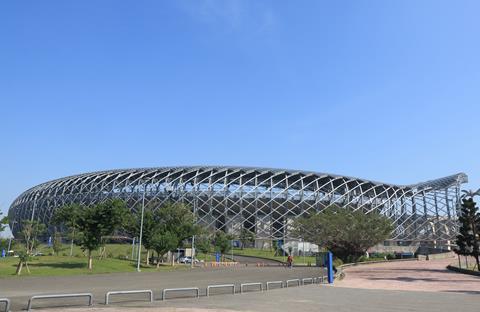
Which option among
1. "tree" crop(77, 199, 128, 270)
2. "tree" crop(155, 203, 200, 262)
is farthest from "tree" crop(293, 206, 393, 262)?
"tree" crop(77, 199, 128, 270)

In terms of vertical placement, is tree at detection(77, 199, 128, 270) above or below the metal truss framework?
below

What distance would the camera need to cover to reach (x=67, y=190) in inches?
4058

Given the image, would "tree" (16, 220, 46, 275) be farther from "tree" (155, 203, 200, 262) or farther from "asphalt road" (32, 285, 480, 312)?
"asphalt road" (32, 285, 480, 312)

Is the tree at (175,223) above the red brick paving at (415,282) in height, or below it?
above

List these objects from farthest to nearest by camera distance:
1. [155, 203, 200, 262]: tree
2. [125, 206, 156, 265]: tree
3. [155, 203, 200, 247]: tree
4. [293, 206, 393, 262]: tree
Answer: [293, 206, 393, 262]: tree < [155, 203, 200, 247]: tree < [155, 203, 200, 262]: tree < [125, 206, 156, 265]: tree

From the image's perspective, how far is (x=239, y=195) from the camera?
92438 millimetres

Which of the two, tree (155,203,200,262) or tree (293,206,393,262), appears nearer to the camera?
Result: tree (155,203,200,262)

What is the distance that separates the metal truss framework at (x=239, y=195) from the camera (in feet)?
301

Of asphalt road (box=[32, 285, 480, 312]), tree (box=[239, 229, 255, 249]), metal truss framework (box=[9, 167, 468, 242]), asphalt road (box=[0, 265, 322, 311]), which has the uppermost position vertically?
metal truss framework (box=[9, 167, 468, 242])

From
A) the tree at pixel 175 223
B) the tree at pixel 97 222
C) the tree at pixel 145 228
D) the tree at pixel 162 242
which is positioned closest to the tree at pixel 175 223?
the tree at pixel 175 223

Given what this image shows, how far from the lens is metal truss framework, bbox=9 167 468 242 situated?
9162 centimetres

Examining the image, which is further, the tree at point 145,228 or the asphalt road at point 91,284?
the tree at point 145,228

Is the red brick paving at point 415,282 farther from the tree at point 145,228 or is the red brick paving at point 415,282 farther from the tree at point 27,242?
the tree at point 145,228

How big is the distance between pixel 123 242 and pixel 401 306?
87.0 meters
